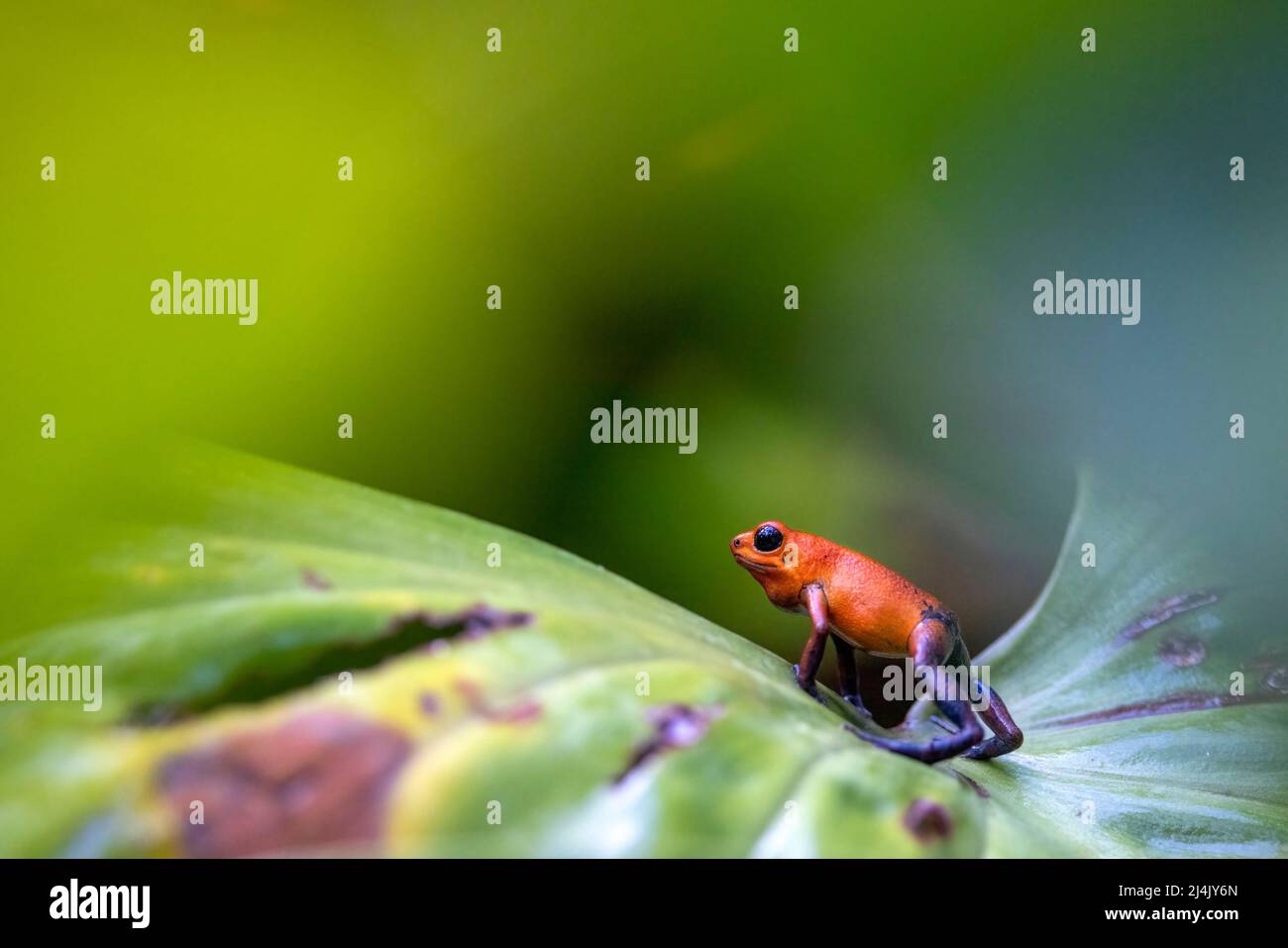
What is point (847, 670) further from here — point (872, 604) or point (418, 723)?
point (418, 723)

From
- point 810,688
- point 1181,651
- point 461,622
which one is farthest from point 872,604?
point 461,622

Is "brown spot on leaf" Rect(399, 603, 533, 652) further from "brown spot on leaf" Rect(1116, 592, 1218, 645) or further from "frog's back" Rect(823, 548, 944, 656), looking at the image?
"brown spot on leaf" Rect(1116, 592, 1218, 645)

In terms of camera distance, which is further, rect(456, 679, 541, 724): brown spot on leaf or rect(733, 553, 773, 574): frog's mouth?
rect(733, 553, 773, 574): frog's mouth

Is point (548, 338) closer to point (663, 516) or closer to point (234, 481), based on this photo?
point (663, 516)

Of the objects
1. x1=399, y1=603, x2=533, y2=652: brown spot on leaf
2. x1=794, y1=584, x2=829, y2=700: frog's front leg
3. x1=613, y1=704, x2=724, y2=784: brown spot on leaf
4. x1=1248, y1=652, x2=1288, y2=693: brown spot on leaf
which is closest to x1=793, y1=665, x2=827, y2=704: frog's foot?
x1=794, y1=584, x2=829, y2=700: frog's front leg

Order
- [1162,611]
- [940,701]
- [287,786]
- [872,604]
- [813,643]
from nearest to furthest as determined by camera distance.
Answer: [287,786], [940,701], [813,643], [872,604], [1162,611]
